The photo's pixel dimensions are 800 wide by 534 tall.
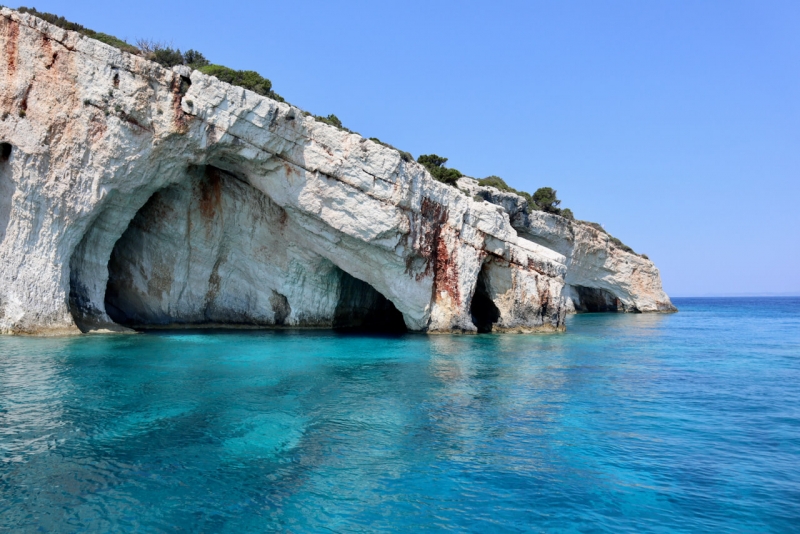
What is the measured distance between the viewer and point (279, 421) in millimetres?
9914

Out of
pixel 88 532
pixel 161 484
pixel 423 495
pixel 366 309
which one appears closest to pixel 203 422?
pixel 161 484

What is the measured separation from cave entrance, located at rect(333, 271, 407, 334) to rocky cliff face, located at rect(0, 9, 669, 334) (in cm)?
15

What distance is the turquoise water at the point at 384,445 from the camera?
250 inches

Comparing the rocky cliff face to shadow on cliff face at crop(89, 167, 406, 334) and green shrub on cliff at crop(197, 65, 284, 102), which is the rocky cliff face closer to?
shadow on cliff face at crop(89, 167, 406, 334)

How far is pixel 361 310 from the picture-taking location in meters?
30.7

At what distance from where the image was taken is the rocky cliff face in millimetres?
18422

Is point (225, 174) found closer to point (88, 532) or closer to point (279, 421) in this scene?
point (279, 421)

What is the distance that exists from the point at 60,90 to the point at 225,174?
7015mm

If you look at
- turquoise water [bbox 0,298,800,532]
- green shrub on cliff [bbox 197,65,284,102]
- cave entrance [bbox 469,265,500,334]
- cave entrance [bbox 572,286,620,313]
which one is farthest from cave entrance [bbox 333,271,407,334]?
cave entrance [bbox 572,286,620,313]

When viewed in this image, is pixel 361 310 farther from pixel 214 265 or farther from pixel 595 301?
pixel 595 301

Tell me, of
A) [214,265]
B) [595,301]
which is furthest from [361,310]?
[595,301]

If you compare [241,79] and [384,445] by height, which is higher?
[241,79]

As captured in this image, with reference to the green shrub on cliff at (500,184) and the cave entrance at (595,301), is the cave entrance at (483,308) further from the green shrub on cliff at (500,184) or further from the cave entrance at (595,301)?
the cave entrance at (595,301)

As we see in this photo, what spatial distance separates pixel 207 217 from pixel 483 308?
15379 mm
